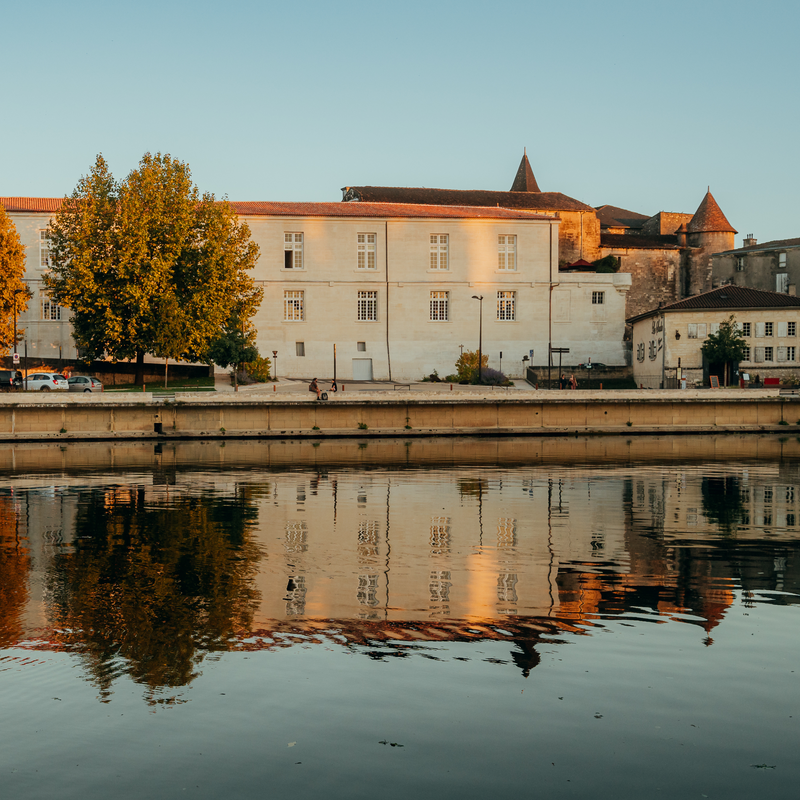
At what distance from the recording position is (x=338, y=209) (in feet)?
256

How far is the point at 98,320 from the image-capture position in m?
59.3

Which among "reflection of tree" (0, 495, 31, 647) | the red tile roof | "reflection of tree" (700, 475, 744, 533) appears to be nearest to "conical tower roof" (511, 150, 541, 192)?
the red tile roof

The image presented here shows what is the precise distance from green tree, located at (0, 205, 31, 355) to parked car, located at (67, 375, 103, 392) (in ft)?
28.8

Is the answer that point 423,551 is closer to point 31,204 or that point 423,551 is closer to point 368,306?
point 368,306

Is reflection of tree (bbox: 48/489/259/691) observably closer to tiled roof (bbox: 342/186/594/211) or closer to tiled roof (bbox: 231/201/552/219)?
tiled roof (bbox: 231/201/552/219)

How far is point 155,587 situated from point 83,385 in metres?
46.4

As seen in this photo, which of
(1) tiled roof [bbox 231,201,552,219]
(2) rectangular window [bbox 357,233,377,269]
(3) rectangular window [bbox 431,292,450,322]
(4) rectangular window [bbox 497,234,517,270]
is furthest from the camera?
(4) rectangular window [bbox 497,234,517,270]

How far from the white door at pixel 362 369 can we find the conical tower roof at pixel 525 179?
5226 centimetres

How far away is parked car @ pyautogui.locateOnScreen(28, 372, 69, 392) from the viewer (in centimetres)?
5817

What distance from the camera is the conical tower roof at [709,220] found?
10409 centimetres

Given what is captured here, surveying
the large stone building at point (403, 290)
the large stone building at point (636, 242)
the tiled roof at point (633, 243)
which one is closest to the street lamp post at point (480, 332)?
the large stone building at point (403, 290)

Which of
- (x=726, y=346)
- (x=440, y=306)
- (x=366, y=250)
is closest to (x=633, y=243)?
(x=440, y=306)

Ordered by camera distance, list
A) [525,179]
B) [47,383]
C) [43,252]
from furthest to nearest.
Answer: [525,179] < [43,252] < [47,383]

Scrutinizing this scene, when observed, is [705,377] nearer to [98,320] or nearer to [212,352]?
[212,352]
